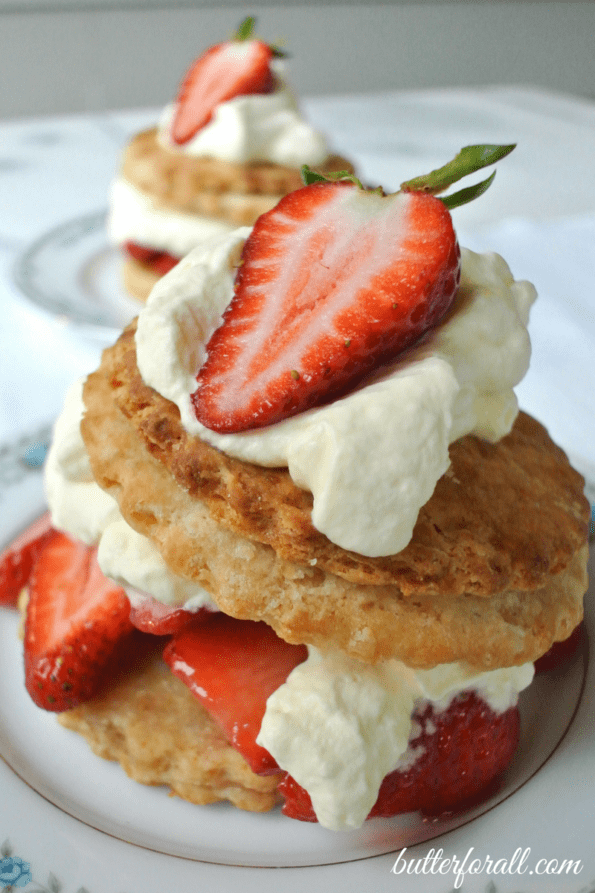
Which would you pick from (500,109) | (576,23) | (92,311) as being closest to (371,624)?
(92,311)

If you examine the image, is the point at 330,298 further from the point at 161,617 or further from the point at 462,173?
the point at 161,617

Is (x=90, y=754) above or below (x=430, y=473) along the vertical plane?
below

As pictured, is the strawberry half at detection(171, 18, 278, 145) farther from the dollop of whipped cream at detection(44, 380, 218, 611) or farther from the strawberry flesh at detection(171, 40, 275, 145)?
the dollop of whipped cream at detection(44, 380, 218, 611)

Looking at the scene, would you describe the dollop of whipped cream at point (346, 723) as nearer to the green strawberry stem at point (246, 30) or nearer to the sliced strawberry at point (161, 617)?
the sliced strawberry at point (161, 617)

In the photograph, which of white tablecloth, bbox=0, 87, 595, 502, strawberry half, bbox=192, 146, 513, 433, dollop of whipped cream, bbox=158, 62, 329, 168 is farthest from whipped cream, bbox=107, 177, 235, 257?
strawberry half, bbox=192, 146, 513, 433

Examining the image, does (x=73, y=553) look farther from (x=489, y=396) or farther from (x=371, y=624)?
(x=489, y=396)
